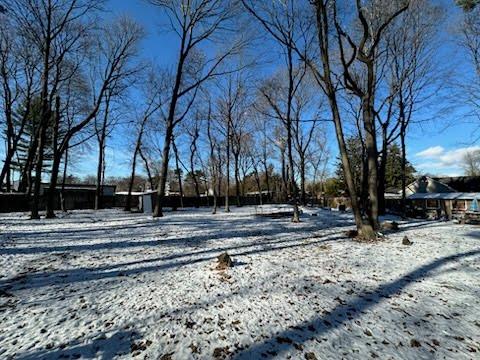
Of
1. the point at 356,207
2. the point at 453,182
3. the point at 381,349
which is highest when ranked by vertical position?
the point at 453,182

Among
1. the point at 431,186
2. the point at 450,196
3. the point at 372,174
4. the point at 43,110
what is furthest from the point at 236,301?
the point at 431,186

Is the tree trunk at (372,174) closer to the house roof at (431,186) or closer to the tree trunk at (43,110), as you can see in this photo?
the tree trunk at (43,110)

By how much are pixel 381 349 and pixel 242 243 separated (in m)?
5.22

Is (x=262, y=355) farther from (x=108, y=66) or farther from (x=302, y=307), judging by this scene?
(x=108, y=66)

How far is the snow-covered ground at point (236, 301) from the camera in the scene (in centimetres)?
323

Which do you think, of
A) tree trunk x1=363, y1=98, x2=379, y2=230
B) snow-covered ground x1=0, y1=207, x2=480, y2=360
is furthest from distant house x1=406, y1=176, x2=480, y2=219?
snow-covered ground x1=0, y1=207, x2=480, y2=360

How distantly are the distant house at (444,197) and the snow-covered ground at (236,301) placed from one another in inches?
600

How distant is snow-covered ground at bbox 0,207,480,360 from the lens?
323 cm

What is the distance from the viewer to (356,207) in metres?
9.59

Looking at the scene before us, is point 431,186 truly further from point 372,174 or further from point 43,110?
point 43,110

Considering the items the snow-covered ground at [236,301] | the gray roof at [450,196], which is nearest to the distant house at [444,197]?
the gray roof at [450,196]

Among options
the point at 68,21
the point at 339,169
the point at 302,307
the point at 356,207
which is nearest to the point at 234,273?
the point at 302,307

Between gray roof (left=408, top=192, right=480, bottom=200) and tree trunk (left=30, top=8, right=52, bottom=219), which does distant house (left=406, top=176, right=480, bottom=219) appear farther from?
tree trunk (left=30, top=8, right=52, bottom=219)

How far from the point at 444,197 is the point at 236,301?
26.6 meters
